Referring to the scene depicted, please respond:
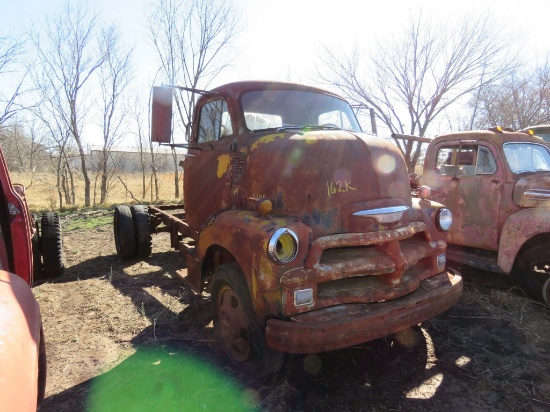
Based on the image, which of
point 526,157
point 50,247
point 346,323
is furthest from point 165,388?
point 526,157

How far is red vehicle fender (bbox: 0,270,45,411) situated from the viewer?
1.31 metres

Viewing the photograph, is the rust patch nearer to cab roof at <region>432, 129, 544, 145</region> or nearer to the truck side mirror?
the truck side mirror

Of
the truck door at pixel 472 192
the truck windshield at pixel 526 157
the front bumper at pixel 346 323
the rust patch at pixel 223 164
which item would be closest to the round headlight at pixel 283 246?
the front bumper at pixel 346 323

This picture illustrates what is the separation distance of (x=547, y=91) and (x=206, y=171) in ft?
88.1

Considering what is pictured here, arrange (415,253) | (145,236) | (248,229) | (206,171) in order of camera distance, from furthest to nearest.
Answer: (145,236), (206,171), (415,253), (248,229)

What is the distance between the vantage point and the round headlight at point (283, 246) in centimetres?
236

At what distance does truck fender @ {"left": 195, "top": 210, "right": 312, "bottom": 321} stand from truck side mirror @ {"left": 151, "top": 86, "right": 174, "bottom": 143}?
1358 millimetres

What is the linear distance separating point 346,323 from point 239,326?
39.3 inches

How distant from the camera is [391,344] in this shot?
331cm

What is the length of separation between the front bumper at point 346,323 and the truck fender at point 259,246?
0.76 ft

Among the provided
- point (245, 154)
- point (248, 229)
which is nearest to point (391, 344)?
point (248, 229)

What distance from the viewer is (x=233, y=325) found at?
9.66ft

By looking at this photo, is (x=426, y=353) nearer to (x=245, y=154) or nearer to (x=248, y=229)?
(x=248, y=229)

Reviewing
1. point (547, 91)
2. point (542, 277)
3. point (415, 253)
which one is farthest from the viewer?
point (547, 91)
